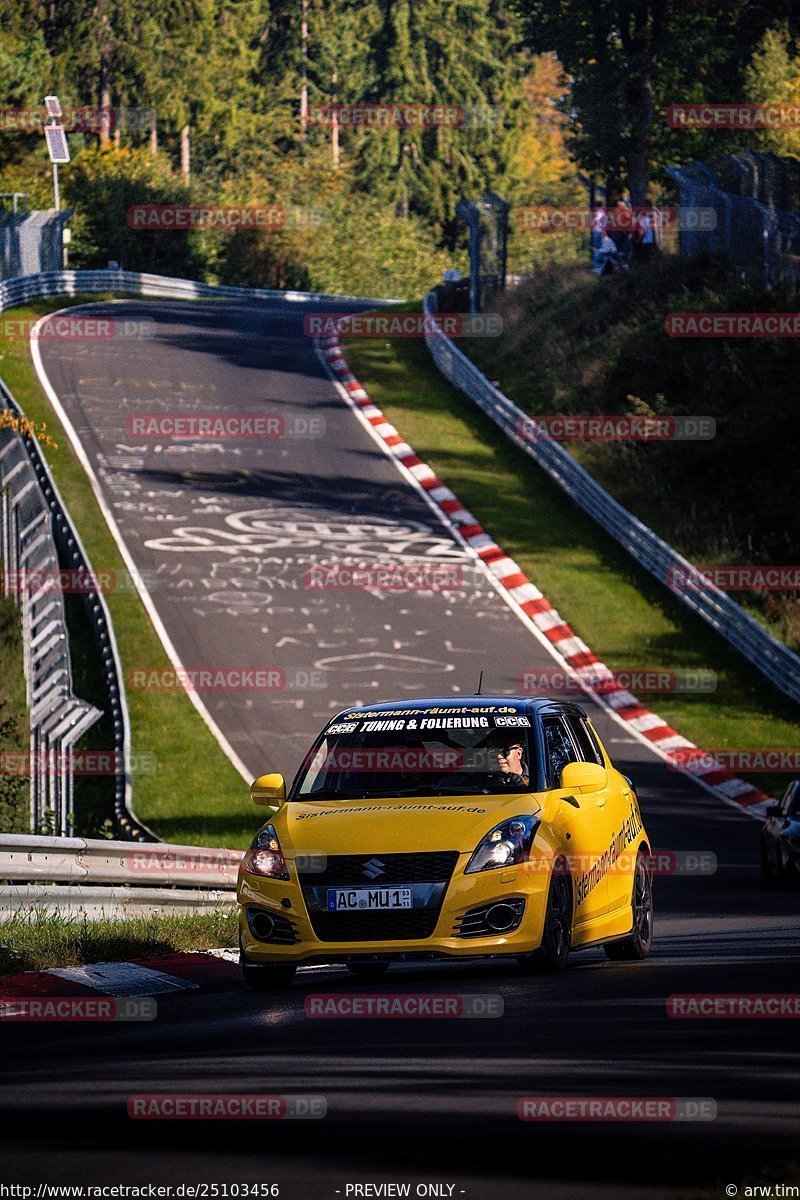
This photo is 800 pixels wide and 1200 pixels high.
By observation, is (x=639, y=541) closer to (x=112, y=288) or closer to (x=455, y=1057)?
(x=455, y=1057)

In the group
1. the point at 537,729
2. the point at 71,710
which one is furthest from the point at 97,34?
the point at 537,729

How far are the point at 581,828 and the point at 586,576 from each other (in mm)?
20954

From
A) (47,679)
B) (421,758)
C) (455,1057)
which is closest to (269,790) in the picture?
(421,758)

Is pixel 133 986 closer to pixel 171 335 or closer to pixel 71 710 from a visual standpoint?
pixel 71 710

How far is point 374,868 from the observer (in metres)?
9.91

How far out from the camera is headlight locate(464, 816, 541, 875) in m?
9.88

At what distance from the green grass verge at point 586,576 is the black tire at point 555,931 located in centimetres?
1388

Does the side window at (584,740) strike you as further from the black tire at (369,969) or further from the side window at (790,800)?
the side window at (790,800)

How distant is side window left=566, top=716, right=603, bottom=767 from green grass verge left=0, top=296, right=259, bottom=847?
9265 millimetres

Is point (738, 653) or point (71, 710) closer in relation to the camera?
point (71, 710)

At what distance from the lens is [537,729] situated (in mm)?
11055

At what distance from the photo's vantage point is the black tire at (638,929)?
1142cm

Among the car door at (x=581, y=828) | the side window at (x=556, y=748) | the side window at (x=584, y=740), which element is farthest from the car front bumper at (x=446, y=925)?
the side window at (x=584, y=740)

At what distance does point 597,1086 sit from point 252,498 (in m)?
29.4
